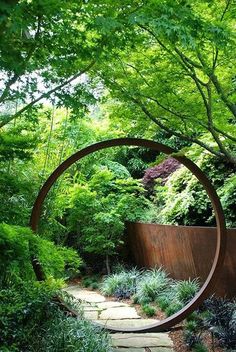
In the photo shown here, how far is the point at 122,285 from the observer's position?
566 centimetres

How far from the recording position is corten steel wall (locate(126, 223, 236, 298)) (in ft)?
14.7

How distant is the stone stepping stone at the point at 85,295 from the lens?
542 centimetres

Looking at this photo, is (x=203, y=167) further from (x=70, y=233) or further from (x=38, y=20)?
(x=38, y=20)

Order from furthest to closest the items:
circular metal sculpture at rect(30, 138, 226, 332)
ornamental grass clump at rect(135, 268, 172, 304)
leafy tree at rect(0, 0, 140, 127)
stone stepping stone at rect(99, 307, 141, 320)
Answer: ornamental grass clump at rect(135, 268, 172, 304)
stone stepping stone at rect(99, 307, 141, 320)
circular metal sculpture at rect(30, 138, 226, 332)
leafy tree at rect(0, 0, 140, 127)

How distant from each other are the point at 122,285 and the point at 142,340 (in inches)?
72.5

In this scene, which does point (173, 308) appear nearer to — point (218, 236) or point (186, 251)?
point (186, 251)

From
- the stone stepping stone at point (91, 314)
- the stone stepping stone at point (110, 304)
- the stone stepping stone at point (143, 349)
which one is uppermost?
the stone stepping stone at point (110, 304)

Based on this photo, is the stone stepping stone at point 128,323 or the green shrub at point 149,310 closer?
the stone stepping stone at point 128,323

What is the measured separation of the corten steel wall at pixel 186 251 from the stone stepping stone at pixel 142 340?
1.00 meters

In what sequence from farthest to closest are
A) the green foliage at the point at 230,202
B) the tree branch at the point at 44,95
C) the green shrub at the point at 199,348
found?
1. the green foliage at the point at 230,202
2. the green shrub at the point at 199,348
3. the tree branch at the point at 44,95

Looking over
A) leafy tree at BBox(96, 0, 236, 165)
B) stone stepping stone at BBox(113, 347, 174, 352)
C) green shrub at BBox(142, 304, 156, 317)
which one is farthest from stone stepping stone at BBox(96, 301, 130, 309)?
leafy tree at BBox(96, 0, 236, 165)

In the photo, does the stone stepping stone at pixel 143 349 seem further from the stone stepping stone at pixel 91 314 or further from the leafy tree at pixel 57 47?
the leafy tree at pixel 57 47

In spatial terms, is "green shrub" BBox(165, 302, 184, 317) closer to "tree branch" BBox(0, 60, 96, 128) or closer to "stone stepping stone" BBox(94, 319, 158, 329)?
"stone stepping stone" BBox(94, 319, 158, 329)

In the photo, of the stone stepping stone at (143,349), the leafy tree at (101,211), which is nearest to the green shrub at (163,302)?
the stone stepping stone at (143,349)
